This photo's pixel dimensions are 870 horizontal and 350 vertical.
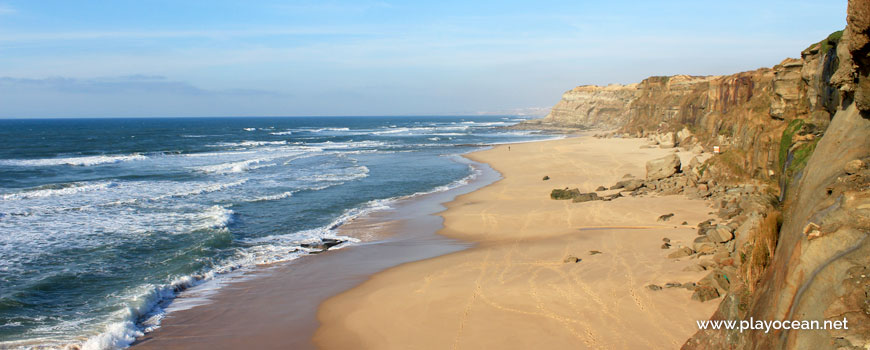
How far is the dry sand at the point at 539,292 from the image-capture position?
349 inches

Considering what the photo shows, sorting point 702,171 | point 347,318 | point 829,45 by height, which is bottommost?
point 347,318

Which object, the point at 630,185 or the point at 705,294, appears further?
the point at 630,185

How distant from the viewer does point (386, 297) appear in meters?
11.5

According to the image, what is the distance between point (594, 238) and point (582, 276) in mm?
3773

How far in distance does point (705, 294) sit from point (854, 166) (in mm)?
4106

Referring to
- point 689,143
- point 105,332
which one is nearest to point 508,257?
point 105,332

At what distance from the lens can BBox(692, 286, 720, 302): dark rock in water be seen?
364 inches

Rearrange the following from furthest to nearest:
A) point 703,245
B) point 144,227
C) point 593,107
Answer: point 593,107 → point 144,227 → point 703,245

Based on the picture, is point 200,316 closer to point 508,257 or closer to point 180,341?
point 180,341

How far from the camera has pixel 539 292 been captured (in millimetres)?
10719

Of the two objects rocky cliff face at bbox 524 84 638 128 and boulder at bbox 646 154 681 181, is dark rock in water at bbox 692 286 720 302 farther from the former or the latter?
rocky cliff face at bbox 524 84 638 128

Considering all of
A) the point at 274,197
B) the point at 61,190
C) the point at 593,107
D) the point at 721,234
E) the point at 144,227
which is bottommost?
the point at 144,227

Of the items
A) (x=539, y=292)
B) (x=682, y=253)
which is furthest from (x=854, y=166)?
(x=682, y=253)

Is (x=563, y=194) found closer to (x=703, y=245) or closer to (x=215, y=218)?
(x=703, y=245)
